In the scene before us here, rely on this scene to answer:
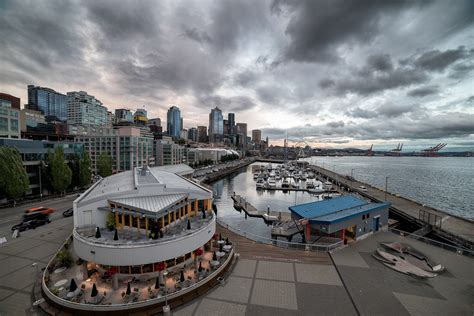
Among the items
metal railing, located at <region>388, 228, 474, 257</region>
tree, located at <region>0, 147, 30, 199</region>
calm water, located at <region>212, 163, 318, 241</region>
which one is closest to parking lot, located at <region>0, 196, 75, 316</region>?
tree, located at <region>0, 147, 30, 199</region>

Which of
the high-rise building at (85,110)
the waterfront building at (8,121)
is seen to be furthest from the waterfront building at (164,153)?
the high-rise building at (85,110)

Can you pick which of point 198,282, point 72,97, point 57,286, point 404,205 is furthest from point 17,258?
point 72,97

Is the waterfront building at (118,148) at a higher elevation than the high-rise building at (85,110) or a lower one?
lower

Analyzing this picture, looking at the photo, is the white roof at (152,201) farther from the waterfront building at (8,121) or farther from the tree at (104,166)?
the waterfront building at (8,121)

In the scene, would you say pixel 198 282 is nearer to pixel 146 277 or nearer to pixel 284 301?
pixel 146 277

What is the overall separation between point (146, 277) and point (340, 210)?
77.5 ft

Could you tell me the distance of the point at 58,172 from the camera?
46.0m

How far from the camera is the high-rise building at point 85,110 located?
178 meters

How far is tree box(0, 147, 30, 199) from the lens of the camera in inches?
1439

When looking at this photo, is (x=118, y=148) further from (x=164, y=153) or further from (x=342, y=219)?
(x=342, y=219)

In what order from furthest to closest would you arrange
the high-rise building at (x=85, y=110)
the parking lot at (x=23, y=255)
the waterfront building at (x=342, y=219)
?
the high-rise building at (x=85, y=110), the waterfront building at (x=342, y=219), the parking lot at (x=23, y=255)

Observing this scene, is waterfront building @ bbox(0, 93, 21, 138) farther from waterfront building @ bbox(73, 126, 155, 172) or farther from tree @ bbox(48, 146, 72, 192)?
waterfront building @ bbox(73, 126, 155, 172)

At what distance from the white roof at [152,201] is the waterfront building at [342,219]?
51.0 ft

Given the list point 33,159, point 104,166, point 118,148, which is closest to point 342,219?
point 33,159
